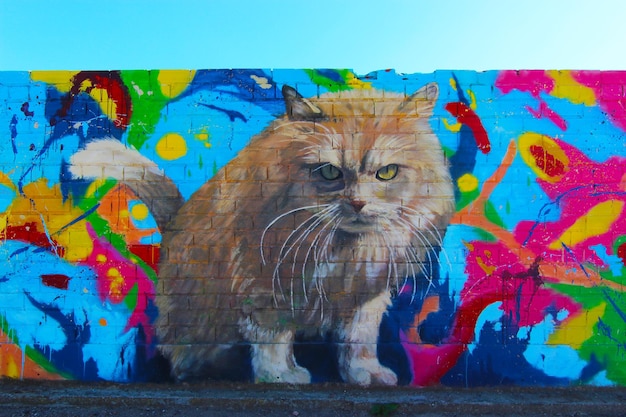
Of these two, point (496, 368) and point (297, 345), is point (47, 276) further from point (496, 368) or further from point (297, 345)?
point (496, 368)

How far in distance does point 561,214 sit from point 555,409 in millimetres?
1663

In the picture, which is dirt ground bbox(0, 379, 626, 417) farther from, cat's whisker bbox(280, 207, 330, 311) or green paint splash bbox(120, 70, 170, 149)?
green paint splash bbox(120, 70, 170, 149)

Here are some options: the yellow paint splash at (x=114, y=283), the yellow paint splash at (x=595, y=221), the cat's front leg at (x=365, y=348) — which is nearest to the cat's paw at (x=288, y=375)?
the cat's front leg at (x=365, y=348)

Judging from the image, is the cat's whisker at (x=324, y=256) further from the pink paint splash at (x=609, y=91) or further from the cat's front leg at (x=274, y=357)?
the pink paint splash at (x=609, y=91)

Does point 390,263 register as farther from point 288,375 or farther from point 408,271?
point 288,375

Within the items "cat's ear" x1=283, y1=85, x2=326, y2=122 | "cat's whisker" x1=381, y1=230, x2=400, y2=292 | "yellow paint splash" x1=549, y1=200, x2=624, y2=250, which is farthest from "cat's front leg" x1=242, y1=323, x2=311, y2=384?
"yellow paint splash" x1=549, y1=200, x2=624, y2=250

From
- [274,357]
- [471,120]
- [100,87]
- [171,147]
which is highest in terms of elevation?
[100,87]

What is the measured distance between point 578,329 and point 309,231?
2538 millimetres

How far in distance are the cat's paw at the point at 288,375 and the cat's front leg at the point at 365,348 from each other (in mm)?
330

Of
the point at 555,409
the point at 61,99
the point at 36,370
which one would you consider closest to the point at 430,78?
the point at 555,409

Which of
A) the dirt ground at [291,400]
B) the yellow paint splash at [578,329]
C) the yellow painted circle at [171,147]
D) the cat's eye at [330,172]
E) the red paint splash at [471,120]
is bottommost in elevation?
the dirt ground at [291,400]

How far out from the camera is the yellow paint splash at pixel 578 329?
4.54 meters

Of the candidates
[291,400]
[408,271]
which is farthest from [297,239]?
[291,400]

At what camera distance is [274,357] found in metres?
4.59
